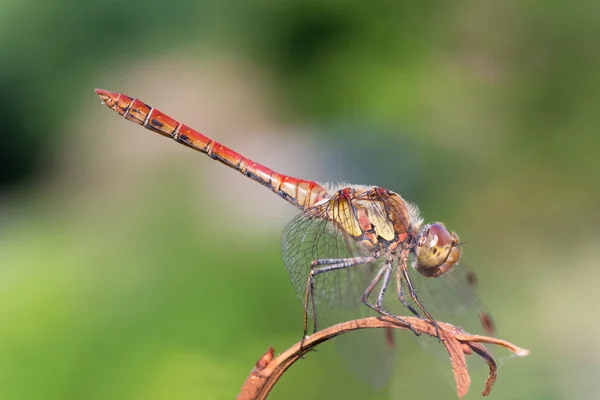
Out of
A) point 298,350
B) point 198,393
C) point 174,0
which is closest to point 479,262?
point 198,393

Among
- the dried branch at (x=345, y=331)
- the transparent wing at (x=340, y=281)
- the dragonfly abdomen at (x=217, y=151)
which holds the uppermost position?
the dragonfly abdomen at (x=217, y=151)

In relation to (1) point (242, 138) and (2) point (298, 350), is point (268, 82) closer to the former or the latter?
(1) point (242, 138)

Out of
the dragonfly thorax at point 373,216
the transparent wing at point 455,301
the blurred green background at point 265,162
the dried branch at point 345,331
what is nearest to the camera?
the dried branch at point 345,331

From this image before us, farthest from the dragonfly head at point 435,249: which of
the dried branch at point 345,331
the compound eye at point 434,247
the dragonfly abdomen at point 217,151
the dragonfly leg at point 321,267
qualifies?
the dried branch at point 345,331

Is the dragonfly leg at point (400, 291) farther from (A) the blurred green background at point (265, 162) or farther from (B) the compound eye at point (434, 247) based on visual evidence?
(A) the blurred green background at point (265, 162)

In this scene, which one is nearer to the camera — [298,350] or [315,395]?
[298,350]
